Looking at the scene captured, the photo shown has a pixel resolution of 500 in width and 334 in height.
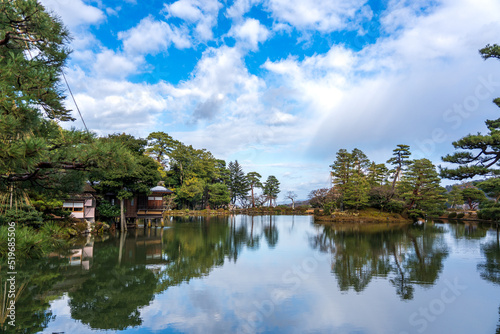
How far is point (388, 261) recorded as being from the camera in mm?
10664

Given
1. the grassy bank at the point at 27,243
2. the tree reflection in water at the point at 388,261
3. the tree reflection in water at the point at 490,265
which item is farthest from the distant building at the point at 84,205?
the tree reflection in water at the point at 490,265

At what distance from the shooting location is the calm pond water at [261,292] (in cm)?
544

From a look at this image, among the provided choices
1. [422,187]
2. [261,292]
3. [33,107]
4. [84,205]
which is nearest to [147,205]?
[84,205]

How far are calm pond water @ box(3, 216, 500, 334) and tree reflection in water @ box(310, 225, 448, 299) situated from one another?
4 cm

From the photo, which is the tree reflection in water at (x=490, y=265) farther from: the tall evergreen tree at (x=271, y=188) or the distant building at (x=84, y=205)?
the tall evergreen tree at (x=271, y=188)

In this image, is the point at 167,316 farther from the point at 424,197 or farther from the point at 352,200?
the point at 424,197

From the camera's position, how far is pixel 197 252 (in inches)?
486

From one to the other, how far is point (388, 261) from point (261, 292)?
19.3 feet

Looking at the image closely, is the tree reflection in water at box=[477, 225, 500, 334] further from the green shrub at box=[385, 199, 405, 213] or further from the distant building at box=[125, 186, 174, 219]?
the distant building at box=[125, 186, 174, 219]

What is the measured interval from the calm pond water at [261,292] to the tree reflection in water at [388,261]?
40 millimetres

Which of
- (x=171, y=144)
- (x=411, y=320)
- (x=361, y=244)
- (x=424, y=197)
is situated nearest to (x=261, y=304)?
(x=411, y=320)

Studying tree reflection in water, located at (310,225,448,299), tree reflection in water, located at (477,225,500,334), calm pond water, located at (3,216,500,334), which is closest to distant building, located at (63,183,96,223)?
calm pond water, located at (3,216,500,334)

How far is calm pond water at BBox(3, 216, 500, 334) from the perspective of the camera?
17.9 feet

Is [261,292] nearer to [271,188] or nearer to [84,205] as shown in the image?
[84,205]
